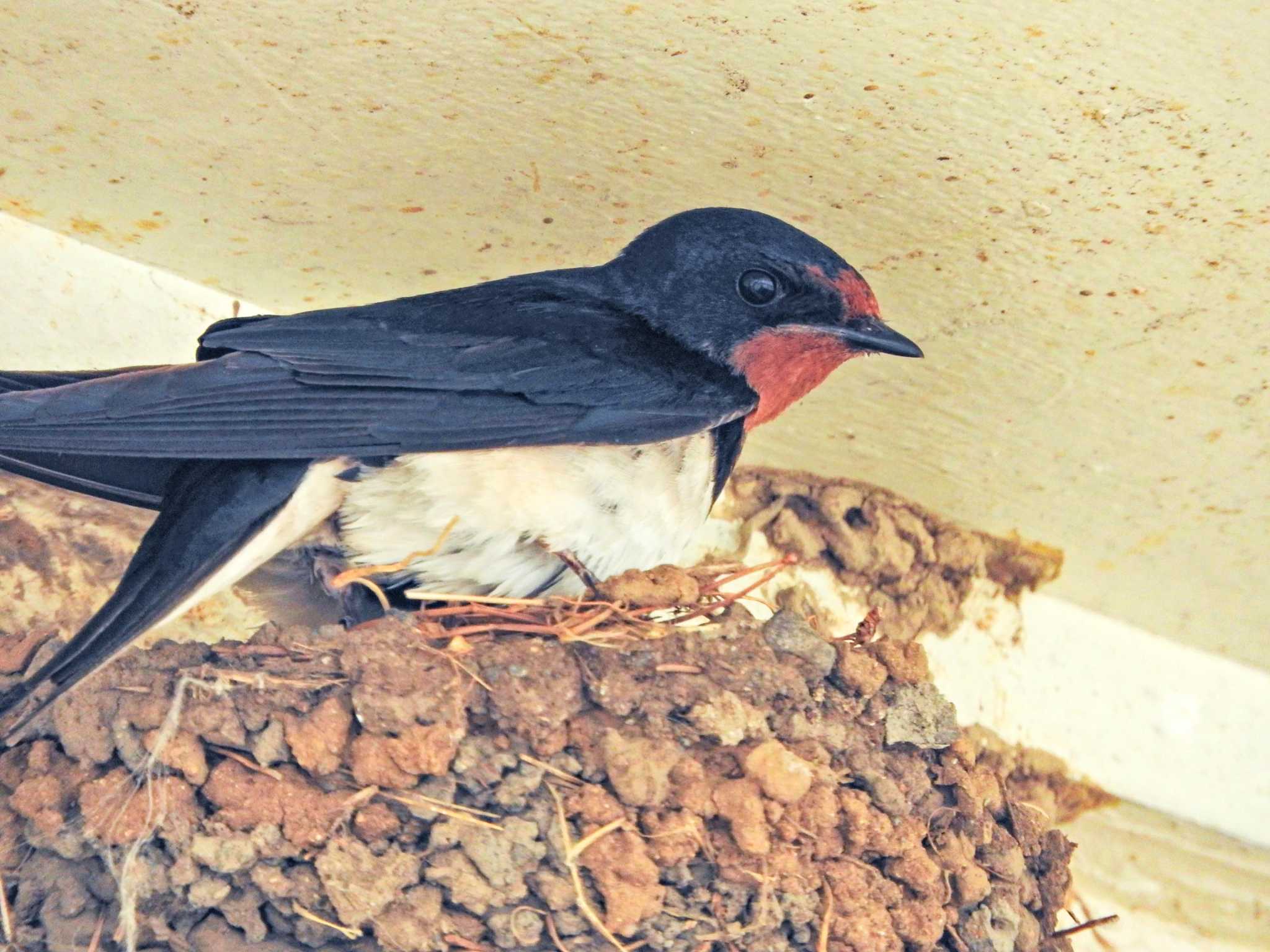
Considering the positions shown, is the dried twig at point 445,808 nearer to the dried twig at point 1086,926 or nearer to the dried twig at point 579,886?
the dried twig at point 579,886

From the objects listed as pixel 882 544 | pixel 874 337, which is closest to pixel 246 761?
pixel 874 337

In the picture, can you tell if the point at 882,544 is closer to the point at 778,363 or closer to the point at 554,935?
the point at 778,363

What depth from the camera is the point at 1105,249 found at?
2.65 metres

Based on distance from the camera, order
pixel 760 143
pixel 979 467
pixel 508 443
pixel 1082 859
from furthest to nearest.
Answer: pixel 1082 859 < pixel 979 467 < pixel 760 143 < pixel 508 443

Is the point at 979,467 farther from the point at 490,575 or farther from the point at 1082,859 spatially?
the point at 490,575

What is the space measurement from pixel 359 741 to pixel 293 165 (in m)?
1.13

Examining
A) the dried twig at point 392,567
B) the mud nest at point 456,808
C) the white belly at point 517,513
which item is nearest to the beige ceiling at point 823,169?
the white belly at point 517,513

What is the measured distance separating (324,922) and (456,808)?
248 mm

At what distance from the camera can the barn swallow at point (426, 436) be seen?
7.31ft

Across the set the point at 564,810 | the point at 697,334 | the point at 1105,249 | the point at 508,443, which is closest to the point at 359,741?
the point at 564,810

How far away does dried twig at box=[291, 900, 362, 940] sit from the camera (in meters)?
2.13

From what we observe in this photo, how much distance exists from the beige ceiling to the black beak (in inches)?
9.5

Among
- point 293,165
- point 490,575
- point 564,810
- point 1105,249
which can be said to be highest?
point 1105,249

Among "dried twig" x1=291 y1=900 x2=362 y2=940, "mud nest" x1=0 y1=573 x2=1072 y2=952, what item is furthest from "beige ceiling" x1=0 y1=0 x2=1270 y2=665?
"dried twig" x1=291 y1=900 x2=362 y2=940
